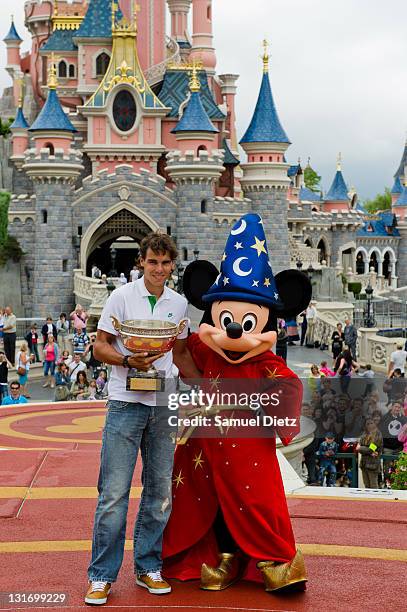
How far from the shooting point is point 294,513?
644 cm

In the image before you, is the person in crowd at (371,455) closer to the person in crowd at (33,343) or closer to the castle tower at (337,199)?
the person in crowd at (33,343)

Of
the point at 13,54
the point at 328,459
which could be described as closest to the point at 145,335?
the point at 328,459

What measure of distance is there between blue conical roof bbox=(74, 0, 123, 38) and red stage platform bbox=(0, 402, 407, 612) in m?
34.8

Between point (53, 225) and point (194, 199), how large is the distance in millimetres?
4304

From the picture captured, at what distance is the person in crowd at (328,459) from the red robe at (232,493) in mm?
4214

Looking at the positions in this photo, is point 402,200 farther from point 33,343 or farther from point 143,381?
point 143,381

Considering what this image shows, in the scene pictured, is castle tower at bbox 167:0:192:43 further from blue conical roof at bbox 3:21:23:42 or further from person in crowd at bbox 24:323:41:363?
person in crowd at bbox 24:323:41:363

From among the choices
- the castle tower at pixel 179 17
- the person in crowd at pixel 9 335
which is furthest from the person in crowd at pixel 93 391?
the castle tower at pixel 179 17

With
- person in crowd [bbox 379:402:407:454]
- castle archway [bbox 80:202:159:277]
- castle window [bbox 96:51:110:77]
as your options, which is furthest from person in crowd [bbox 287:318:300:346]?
castle window [bbox 96:51:110:77]

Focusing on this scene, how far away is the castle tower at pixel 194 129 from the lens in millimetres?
36094

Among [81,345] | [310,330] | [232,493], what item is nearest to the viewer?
[232,493]

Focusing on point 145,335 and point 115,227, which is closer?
point 145,335

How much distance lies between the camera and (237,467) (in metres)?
5.09

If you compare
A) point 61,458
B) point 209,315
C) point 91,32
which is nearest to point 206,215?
point 91,32
